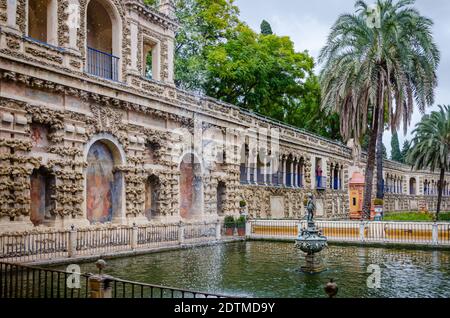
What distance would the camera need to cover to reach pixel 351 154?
48781 mm

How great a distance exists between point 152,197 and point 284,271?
1061 centimetres

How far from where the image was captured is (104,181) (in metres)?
20.9

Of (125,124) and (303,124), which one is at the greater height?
(303,124)

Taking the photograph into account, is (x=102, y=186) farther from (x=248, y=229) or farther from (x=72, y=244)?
(x=248, y=229)

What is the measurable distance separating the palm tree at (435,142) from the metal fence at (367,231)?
59.2 ft

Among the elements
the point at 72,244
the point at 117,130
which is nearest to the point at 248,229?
the point at 117,130

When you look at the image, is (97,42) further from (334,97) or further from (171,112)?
(334,97)

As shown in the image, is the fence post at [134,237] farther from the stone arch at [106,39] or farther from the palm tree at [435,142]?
the palm tree at [435,142]

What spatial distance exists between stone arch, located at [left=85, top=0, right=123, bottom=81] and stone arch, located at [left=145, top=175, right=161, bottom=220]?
5224 mm

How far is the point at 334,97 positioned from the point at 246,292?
18.3 m

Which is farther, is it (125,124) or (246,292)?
(125,124)

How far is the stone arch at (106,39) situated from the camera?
22016mm

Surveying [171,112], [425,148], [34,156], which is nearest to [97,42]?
[171,112]

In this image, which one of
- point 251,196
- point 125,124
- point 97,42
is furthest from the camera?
point 251,196
